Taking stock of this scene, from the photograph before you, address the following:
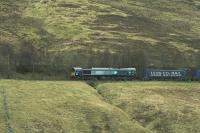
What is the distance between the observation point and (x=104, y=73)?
4503 inches

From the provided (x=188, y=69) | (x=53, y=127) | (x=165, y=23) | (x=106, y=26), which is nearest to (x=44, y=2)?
(x=106, y=26)

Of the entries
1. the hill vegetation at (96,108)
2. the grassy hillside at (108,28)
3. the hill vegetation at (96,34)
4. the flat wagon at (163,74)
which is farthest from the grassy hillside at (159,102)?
the grassy hillside at (108,28)

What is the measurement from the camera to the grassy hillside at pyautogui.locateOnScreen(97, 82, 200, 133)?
85.7 metres

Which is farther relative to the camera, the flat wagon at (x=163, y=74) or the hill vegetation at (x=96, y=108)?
the flat wagon at (x=163, y=74)

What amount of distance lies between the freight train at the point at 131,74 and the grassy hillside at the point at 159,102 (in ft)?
18.1

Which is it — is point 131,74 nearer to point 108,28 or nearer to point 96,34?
point 96,34

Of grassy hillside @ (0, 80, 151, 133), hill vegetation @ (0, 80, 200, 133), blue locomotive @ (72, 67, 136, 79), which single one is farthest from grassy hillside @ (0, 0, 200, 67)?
grassy hillside @ (0, 80, 151, 133)

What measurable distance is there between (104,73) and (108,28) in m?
39.8

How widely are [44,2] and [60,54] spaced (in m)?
46.1

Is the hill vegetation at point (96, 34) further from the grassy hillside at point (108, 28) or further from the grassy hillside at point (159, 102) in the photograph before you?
the grassy hillside at point (159, 102)

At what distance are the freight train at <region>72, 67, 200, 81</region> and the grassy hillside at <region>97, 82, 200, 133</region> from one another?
18.1ft

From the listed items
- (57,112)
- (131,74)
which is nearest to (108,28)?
(131,74)

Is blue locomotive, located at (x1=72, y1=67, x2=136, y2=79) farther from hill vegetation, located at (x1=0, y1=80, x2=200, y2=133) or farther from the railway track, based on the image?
the railway track

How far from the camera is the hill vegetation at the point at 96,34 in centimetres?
12431
